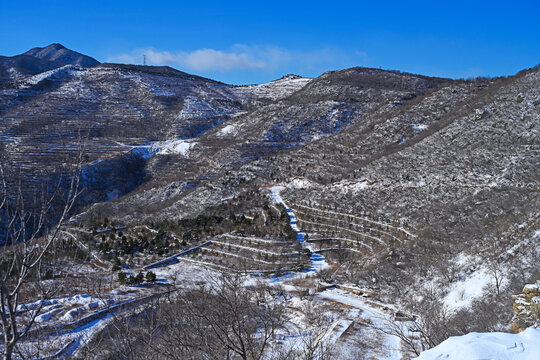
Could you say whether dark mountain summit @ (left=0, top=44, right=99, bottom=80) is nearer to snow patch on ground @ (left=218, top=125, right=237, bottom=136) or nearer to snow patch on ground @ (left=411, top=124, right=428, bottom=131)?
snow patch on ground @ (left=218, top=125, right=237, bottom=136)

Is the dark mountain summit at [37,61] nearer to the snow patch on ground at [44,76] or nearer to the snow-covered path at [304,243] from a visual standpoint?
the snow patch on ground at [44,76]

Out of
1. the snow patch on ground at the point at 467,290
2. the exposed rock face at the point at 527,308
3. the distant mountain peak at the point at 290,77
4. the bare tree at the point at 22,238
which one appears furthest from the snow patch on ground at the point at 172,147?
the distant mountain peak at the point at 290,77


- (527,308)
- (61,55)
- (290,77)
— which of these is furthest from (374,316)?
(61,55)

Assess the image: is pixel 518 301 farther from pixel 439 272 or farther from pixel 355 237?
pixel 355 237

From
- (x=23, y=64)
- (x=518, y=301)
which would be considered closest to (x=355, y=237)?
(x=518, y=301)

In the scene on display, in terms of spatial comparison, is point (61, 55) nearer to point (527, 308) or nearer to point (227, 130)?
point (227, 130)

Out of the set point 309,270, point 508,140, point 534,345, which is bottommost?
point 309,270
